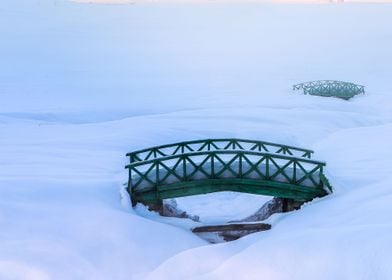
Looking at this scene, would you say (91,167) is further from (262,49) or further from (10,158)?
(262,49)

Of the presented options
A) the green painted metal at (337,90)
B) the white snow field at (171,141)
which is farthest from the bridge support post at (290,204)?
the green painted metal at (337,90)

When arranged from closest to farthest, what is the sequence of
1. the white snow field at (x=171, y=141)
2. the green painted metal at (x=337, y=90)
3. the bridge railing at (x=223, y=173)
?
the white snow field at (x=171, y=141) < the bridge railing at (x=223, y=173) < the green painted metal at (x=337, y=90)

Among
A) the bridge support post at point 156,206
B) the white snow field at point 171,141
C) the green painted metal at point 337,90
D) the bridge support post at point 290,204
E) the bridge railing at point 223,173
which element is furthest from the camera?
the green painted metal at point 337,90

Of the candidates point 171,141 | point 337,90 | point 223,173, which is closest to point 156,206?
point 223,173

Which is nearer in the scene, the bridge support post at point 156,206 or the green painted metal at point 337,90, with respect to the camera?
the bridge support post at point 156,206

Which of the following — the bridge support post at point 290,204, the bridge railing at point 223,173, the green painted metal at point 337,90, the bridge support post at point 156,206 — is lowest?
the bridge support post at point 290,204

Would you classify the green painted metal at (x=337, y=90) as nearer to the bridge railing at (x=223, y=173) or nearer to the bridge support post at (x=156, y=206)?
the bridge railing at (x=223, y=173)

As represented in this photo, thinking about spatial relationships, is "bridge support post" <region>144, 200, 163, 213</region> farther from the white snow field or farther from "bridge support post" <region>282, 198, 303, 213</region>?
"bridge support post" <region>282, 198, 303, 213</region>

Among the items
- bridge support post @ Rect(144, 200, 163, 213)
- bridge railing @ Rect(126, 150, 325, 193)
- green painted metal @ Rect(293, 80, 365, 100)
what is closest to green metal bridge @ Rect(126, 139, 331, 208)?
bridge railing @ Rect(126, 150, 325, 193)

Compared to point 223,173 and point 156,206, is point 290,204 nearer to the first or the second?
point 223,173

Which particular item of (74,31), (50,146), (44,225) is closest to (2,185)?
(44,225)
